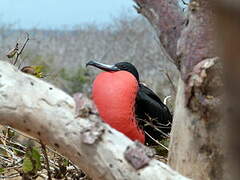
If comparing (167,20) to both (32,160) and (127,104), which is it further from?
(32,160)

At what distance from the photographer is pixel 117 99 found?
2.42 feet

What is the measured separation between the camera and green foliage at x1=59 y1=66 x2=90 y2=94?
305cm

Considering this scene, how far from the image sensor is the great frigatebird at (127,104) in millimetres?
730

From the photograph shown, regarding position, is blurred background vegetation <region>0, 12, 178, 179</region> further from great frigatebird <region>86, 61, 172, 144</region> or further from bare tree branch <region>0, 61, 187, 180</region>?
bare tree branch <region>0, 61, 187, 180</region>

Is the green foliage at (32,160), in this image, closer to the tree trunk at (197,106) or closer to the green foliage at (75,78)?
the tree trunk at (197,106)

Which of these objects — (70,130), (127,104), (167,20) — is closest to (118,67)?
(127,104)

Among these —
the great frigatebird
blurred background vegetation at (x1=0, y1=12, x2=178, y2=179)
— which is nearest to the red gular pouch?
the great frigatebird

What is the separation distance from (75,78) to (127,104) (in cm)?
239

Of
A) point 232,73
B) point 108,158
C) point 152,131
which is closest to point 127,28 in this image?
point 152,131

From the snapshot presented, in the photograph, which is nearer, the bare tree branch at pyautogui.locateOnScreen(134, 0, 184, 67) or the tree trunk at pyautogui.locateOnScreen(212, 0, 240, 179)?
the tree trunk at pyautogui.locateOnScreen(212, 0, 240, 179)

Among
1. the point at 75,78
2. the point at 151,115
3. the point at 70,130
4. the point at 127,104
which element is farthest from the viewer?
the point at 75,78

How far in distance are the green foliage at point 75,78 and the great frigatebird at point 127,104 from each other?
6.78ft

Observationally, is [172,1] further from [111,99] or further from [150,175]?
[150,175]

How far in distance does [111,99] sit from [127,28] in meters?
2.45
